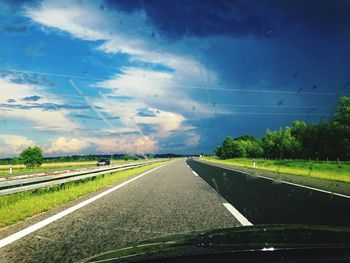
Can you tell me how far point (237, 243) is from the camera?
10.7ft

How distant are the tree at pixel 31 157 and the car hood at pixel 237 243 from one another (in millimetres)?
93658

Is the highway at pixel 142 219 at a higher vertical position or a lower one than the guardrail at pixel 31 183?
lower

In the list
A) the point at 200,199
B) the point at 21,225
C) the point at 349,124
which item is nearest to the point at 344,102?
the point at 349,124

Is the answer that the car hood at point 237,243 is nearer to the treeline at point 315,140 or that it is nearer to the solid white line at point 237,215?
the solid white line at point 237,215

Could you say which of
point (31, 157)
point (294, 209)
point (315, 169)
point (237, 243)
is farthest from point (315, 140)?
point (237, 243)

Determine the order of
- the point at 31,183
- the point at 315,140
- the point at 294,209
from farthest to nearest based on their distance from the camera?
the point at 315,140 → the point at 31,183 → the point at 294,209

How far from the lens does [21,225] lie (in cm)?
709

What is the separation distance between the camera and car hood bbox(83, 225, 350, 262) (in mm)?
2953

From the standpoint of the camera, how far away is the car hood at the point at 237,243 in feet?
9.69

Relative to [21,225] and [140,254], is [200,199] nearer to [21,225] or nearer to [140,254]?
[21,225]

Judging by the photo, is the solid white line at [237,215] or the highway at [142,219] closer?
the highway at [142,219]

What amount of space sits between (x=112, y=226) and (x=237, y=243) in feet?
12.8

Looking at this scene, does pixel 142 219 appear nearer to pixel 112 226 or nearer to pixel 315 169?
pixel 112 226

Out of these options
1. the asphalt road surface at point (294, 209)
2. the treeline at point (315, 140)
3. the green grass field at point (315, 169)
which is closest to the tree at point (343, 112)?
the treeline at point (315, 140)
